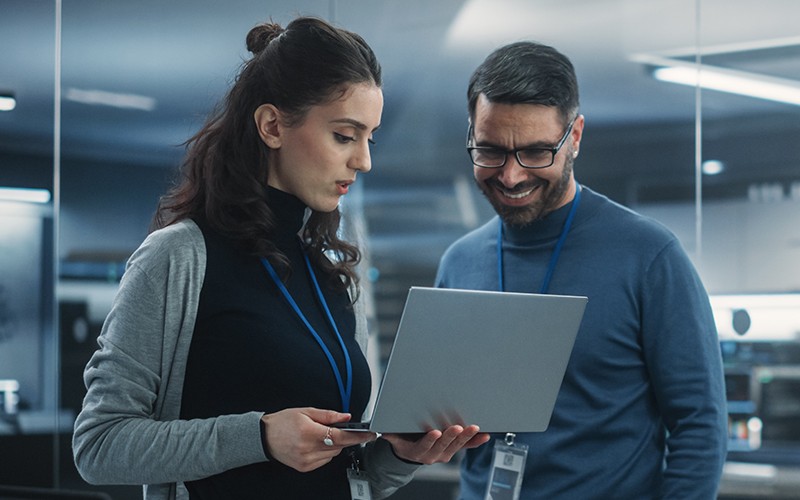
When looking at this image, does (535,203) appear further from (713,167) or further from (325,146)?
(713,167)

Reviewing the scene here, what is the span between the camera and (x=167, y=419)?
5.45 ft

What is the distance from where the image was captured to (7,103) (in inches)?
153

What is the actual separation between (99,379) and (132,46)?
2.62 metres

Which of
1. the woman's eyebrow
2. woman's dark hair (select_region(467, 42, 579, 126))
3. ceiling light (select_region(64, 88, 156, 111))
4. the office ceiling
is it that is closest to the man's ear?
the woman's eyebrow

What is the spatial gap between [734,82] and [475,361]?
2122mm

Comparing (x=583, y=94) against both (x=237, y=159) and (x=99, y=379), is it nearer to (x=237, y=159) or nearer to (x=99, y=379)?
(x=237, y=159)

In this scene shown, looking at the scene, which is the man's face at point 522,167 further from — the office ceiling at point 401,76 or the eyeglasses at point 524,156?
the office ceiling at point 401,76

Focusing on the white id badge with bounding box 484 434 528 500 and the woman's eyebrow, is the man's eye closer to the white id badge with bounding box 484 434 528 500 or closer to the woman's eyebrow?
the woman's eyebrow

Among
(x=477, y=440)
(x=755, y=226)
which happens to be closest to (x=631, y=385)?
(x=477, y=440)

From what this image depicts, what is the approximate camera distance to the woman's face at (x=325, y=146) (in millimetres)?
1766

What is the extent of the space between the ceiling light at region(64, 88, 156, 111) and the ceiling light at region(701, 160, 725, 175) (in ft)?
6.80

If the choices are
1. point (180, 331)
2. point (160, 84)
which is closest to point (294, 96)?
point (180, 331)

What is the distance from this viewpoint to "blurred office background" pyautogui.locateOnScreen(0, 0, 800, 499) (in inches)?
135

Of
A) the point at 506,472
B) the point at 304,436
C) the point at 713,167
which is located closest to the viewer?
the point at 304,436
